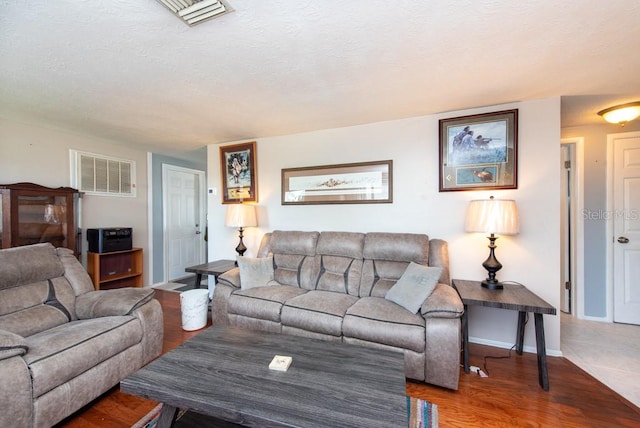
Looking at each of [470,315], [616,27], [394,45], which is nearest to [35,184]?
[394,45]

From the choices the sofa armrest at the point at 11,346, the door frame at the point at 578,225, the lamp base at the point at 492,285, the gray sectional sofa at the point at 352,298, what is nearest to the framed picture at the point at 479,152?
the gray sectional sofa at the point at 352,298

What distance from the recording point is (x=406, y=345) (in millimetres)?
1785

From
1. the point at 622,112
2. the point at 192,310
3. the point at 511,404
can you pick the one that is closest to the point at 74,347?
the point at 192,310

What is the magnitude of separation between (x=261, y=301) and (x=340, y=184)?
1.52 meters

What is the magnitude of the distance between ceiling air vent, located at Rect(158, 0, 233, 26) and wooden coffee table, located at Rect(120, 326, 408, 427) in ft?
5.83

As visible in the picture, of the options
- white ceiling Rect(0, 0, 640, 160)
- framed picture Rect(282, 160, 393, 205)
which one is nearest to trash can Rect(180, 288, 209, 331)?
framed picture Rect(282, 160, 393, 205)

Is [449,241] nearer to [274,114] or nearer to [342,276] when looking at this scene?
[342,276]

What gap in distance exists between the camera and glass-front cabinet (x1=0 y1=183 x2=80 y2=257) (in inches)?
103

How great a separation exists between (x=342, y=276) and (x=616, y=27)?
242cm

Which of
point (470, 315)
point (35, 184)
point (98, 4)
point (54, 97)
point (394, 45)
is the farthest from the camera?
point (35, 184)

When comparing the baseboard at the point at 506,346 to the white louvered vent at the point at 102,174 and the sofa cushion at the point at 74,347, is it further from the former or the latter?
the white louvered vent at the point at 102,174

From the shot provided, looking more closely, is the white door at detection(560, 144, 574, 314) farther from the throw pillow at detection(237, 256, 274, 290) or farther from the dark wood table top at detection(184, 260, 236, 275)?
the dark wood table top at detection(184, 260, 236, 275)

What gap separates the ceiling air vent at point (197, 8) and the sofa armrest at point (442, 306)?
2130 mm

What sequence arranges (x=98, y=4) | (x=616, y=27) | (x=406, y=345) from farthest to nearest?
(x=406, y=345) → (x=616, y=27) → (x=98, y=4)
